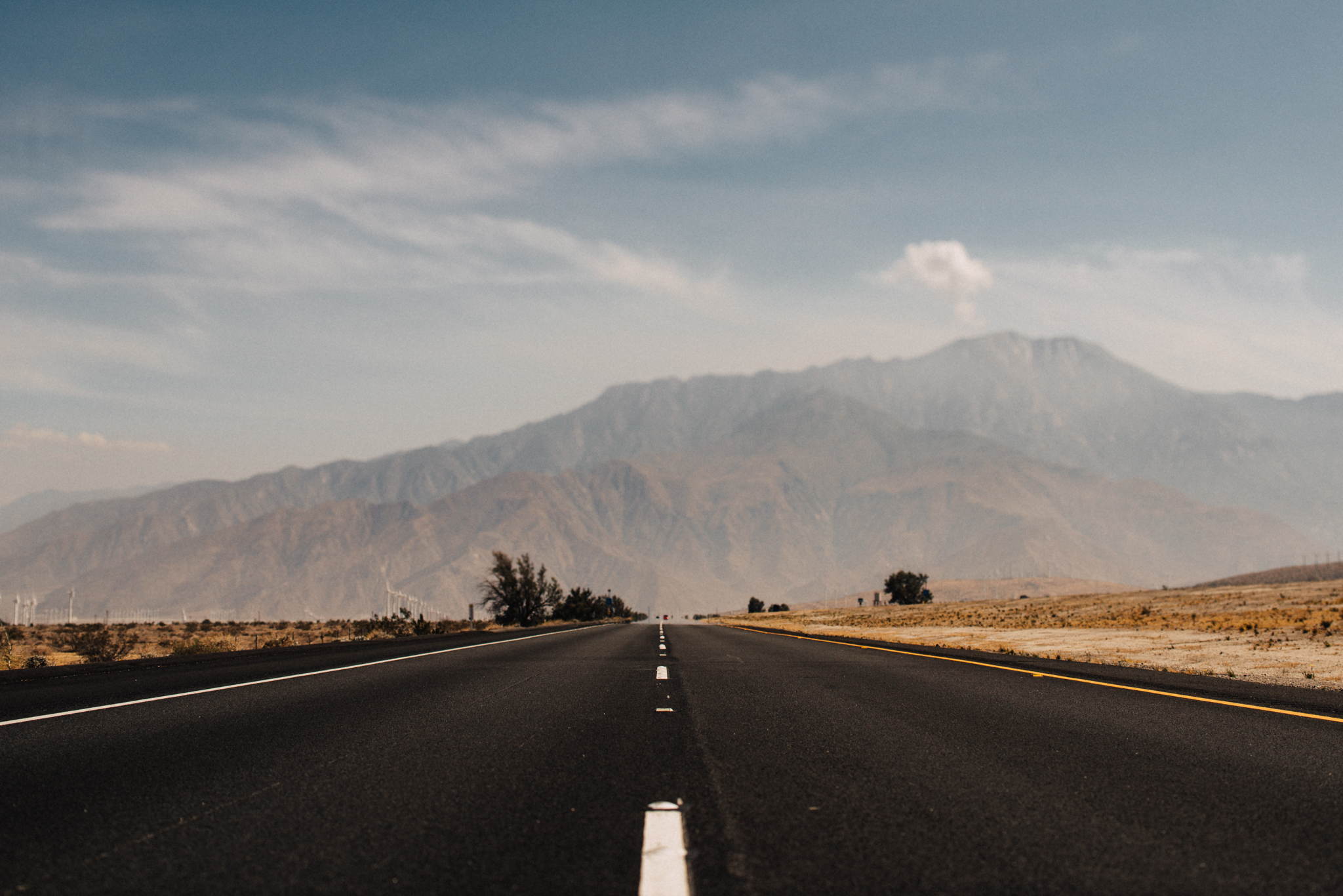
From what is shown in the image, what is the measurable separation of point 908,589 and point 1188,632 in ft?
323

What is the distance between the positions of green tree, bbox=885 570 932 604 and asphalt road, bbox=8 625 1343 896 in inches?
4552

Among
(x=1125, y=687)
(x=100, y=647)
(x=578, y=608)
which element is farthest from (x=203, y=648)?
(x=578, y=608)

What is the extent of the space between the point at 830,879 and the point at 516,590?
8012 centimetres

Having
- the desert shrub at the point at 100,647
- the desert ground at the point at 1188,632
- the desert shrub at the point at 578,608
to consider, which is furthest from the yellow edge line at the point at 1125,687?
the desert shrub at the point at 578,608

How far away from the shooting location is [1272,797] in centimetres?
573

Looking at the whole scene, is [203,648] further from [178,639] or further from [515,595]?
[515,595]

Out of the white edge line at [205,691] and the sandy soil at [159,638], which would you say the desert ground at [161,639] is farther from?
the white edge line at [205,691]

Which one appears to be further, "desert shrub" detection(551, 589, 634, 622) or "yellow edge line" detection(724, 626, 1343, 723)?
"desert shrub" detection(551, 589, 634, 622)

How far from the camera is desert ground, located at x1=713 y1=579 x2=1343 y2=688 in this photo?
17359 millimetres

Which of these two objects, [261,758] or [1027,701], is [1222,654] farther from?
[261,758]

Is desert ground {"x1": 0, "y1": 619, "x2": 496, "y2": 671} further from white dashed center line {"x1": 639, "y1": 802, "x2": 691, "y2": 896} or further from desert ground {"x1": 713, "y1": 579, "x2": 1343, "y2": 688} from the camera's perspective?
desert ground {"x1": 713, "y1": 579, "x2": 1343, "y2": 688}

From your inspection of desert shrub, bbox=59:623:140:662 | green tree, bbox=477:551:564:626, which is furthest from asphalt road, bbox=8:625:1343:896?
green tree, bbox=477:551:564:626

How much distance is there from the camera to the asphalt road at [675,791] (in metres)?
4.28

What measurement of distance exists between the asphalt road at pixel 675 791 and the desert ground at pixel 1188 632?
6.78m
